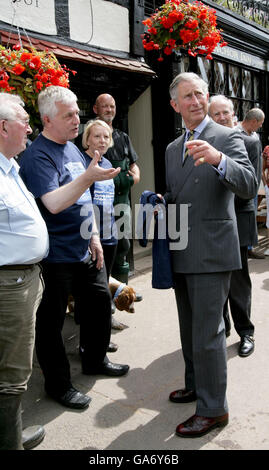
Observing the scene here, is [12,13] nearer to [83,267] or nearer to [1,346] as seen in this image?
[83,267]

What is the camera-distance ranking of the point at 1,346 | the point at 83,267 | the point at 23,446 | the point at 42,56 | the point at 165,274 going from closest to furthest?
1. the point at 1,346
2. the point at 23,446
3. the point at 165,274
4. the point at 83,267
5. the point at 42,56

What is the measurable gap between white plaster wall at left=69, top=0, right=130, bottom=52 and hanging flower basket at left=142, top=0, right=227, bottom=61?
0.36m

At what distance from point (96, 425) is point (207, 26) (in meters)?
4.92

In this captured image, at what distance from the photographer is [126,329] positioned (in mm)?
4191

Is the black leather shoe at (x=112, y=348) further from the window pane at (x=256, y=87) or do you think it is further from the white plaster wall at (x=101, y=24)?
the window pane at (x=256, y=87)

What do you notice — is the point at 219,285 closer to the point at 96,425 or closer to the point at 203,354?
the point at 203,354

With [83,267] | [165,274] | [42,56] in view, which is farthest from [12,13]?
[165,274]

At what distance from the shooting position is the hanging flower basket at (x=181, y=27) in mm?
5250

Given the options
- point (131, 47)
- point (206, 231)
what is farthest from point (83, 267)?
point (131, 47)

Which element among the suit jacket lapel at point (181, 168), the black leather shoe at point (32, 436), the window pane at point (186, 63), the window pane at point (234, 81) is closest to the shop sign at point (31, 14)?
the suit jacket lapel at point (181, 168)

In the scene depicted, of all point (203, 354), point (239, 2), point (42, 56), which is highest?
point (239, 2)

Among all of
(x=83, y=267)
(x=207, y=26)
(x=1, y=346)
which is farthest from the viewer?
(x=207, y=26)
